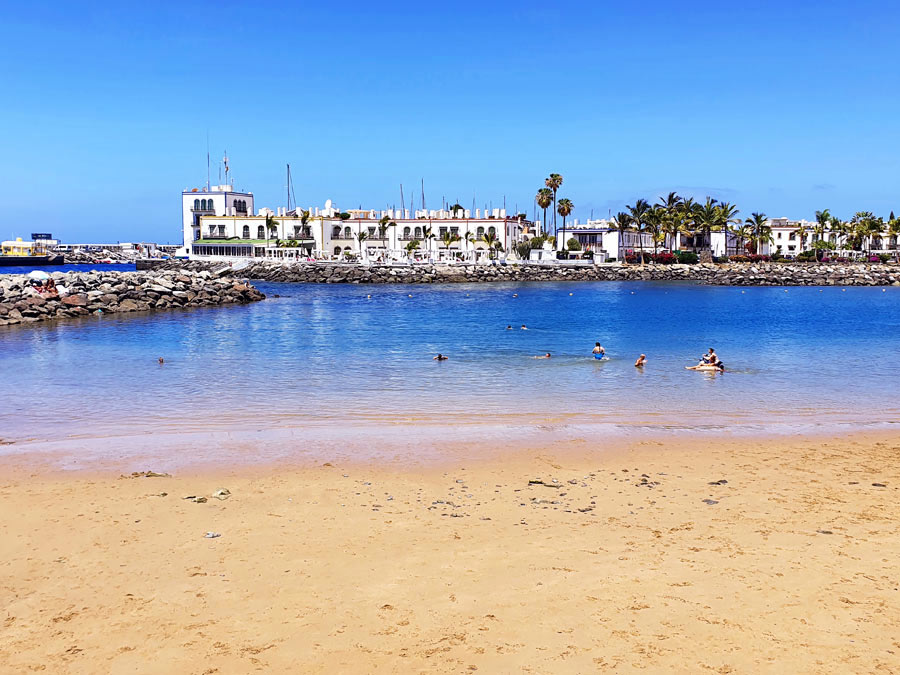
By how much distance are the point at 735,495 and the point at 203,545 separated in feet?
23.4

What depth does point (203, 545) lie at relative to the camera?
8.66 metres

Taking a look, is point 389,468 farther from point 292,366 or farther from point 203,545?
point 292,366

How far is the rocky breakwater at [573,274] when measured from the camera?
94500 mm

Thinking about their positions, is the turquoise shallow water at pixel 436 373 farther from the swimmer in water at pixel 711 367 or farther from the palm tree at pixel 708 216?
the palm tree at pixel 708 216

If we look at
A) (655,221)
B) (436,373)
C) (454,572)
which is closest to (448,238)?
(655,221)

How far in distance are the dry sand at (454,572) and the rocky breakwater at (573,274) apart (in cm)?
8177

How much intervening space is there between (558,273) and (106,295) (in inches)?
2502

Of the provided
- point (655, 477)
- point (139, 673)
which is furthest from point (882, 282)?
point (139, 673)

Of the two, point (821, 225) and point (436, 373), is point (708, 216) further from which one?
point (436, 373)

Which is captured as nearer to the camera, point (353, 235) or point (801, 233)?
point (353, 235)

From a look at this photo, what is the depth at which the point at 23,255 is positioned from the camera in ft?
434

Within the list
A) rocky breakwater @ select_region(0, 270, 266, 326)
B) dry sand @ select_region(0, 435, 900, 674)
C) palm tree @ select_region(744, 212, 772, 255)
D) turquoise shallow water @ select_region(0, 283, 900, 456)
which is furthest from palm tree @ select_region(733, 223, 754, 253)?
dry sand @ select_region(0, 435, 900, 674)

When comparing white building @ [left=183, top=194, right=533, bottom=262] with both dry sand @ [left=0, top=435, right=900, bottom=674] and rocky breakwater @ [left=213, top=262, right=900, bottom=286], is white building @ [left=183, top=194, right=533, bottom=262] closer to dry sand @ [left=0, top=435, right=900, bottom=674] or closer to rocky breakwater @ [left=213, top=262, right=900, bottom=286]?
rocky breakwater @ [left=213, top=262, right=900, bottom=286]

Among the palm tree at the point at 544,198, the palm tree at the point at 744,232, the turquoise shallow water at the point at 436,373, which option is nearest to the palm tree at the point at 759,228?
the palm tree at the point at 744,232
